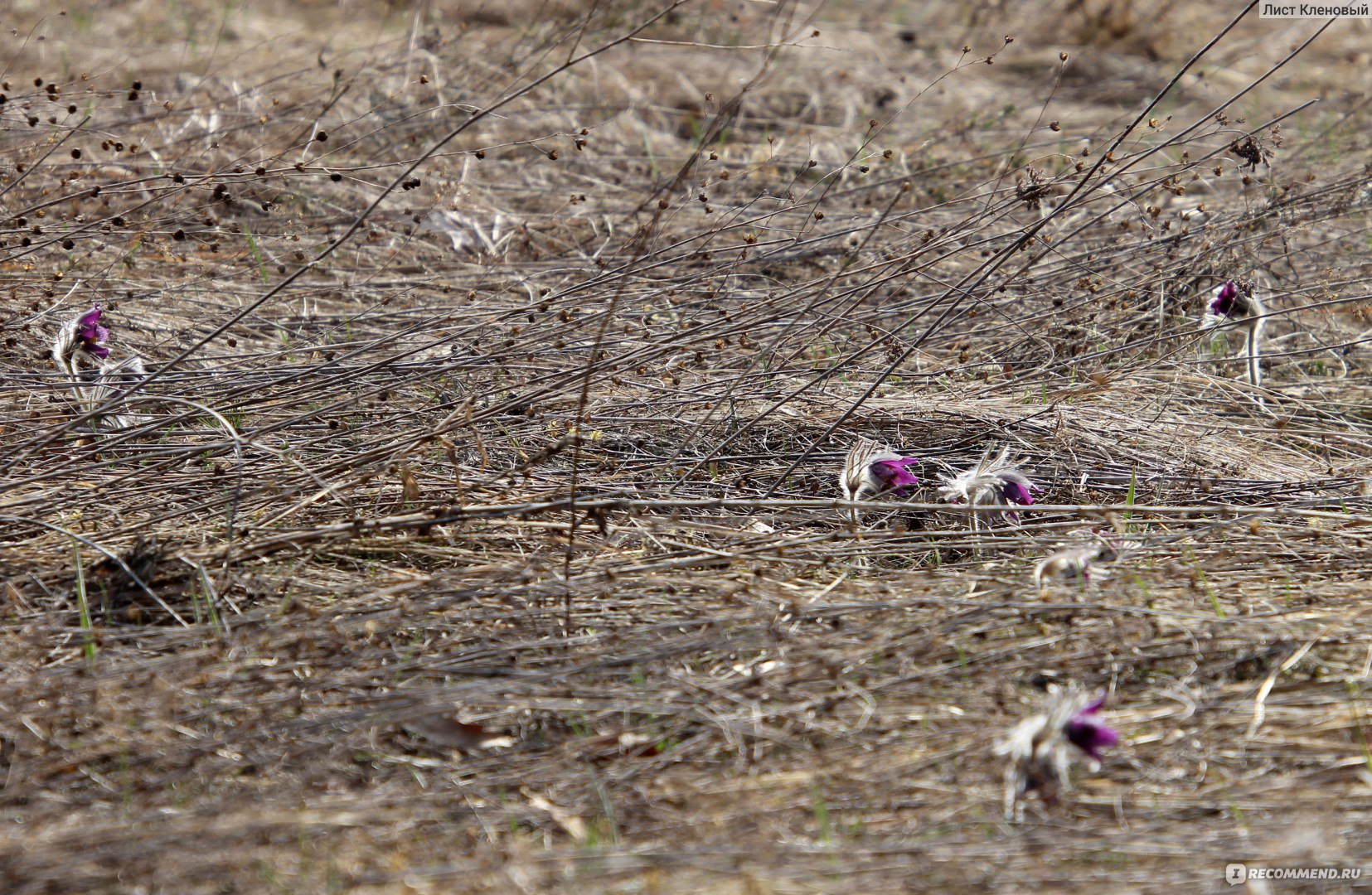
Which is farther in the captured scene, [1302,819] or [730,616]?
[730,616]

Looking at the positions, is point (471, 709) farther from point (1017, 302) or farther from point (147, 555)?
point (1017, 302)

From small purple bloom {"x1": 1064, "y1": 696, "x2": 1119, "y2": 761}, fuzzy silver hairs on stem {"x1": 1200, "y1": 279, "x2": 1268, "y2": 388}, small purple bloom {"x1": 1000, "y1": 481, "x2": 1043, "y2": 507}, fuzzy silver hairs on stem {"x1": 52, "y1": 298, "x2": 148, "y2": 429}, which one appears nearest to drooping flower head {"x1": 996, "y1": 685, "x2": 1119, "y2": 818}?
small purple bloom {"x1": 1064, "y1": 696, "x2": 1119, "y2": 761}

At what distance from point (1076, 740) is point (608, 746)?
0.66 meters

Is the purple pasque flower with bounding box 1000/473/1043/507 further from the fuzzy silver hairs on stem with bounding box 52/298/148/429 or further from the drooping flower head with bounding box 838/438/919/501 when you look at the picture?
the fuzzy silver hairs on stem with bounding box 52/298/148/429

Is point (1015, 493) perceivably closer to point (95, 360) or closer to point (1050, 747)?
point (1050, 747)

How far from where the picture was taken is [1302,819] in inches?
58.5

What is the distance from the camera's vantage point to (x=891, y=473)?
7.45 feet

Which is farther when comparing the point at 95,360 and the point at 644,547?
the point at 95,360

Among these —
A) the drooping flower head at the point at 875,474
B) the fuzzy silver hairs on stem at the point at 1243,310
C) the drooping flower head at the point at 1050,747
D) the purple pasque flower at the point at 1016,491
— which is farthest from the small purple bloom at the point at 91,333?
the fuzzy silver hairs on stem at the point at 1243,310

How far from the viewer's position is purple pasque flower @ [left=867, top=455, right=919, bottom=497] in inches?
89.4

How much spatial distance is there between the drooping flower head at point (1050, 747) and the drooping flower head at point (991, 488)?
26.6 inches

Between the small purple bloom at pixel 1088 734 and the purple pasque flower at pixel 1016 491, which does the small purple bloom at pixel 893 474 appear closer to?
the purple pasque flower at pixel 1016 491

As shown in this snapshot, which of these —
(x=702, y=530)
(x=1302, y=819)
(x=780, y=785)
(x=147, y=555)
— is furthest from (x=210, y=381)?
(x=1302, y=819)

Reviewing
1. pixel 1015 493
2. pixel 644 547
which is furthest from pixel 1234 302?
pixel 644 547
